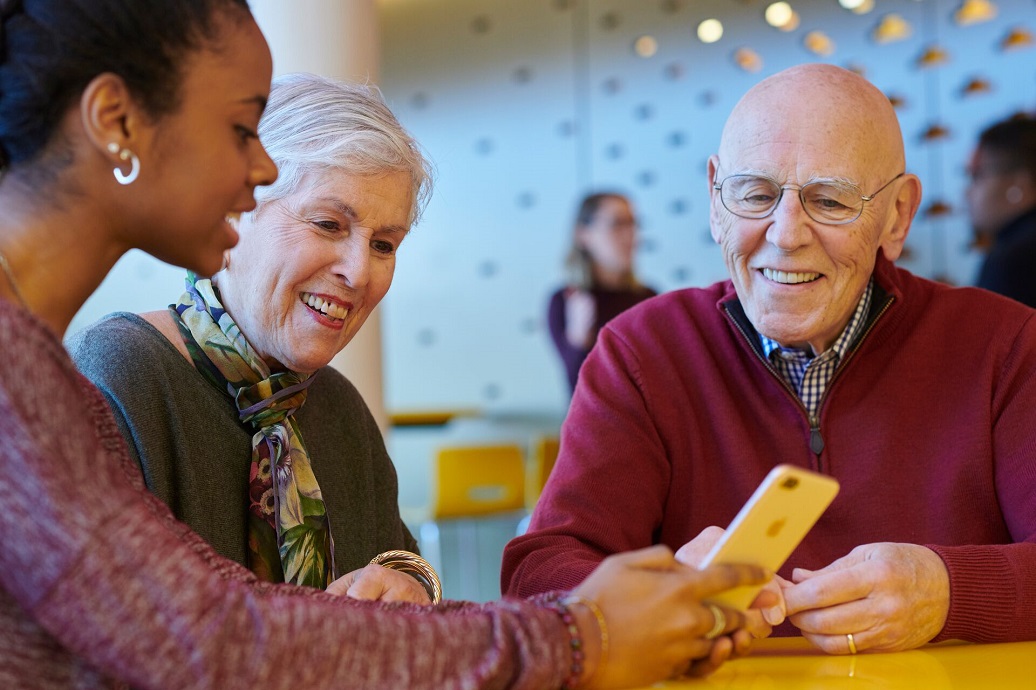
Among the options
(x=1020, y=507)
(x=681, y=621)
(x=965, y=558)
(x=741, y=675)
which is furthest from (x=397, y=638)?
(x=1020, y=507)

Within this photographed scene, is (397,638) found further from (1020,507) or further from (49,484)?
(1020,507)

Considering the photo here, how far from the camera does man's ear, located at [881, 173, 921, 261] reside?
201 cm

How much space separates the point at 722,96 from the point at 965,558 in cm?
605

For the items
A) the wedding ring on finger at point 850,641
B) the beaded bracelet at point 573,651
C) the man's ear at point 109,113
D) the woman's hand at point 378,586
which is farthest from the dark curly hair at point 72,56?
the wedding ring on finger at point 850,641

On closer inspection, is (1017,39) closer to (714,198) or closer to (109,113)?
(714,198)

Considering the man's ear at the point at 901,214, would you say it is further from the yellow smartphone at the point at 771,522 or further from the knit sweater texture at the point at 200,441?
the knit sweater texture at the point at 200,441

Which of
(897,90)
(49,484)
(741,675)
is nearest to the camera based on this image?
(49,484)

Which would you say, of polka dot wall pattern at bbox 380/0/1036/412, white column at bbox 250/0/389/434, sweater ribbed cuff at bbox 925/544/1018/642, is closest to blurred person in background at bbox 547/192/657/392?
polka dot wall pattern at bbox 380/0/1036/412

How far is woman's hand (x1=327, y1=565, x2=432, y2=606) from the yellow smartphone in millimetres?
565

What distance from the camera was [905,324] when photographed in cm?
199

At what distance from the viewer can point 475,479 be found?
5.55m

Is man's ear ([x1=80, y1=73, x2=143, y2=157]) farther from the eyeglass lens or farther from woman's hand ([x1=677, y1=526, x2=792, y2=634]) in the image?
the eyeglass lens

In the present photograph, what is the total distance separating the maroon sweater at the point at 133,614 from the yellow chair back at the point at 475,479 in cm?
444

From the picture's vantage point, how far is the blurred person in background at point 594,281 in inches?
215
